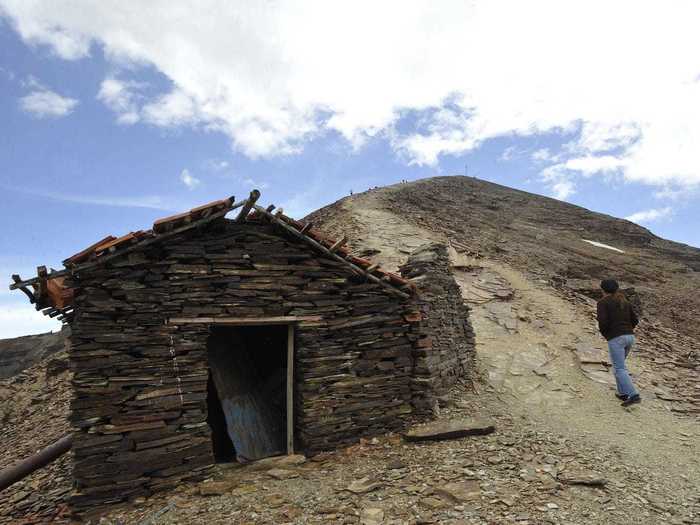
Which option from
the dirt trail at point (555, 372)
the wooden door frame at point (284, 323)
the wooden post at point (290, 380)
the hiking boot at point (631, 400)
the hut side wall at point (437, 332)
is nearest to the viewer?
the wooden door frame at point (284, 323)

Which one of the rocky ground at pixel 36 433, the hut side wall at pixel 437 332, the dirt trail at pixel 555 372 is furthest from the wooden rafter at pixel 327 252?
the rocky ground at pixel 36 433

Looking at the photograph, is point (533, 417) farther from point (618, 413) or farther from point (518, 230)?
point (518, 230)

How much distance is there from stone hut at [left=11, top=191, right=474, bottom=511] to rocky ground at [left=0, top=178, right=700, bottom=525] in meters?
0.48

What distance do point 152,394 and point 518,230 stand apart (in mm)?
21822

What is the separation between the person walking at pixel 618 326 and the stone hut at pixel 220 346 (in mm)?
3060

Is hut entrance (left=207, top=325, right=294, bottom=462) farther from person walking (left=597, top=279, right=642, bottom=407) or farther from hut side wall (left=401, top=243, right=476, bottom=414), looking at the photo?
person walking (left=597, top=279, right=642, bottom=407)

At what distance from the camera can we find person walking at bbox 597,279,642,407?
25.9ft

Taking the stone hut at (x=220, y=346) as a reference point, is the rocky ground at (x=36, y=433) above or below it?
below

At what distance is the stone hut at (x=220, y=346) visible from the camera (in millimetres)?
5730

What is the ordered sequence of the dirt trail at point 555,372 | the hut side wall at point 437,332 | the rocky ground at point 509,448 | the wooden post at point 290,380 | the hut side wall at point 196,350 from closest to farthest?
the rocky ground at point 509,448
the hut side wall at point 196,350
the dirt trail at point 555,372
the wooden post at point 290,380
the hut side wall at point 437,332

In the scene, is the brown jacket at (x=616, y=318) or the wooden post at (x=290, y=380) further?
the brown jacket at (x=616, y=318)

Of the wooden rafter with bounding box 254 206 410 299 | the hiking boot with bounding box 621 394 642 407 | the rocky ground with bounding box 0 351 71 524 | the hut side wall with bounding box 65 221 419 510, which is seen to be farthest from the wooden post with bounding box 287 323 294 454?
the hiking boot with bounding box 621 394 642 407

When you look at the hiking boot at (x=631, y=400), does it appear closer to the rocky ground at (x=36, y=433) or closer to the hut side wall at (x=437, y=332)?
the hut side wall at (x=437, y=332)

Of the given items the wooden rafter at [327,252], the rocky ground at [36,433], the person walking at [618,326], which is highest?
the wooden rafter at [327,252]
